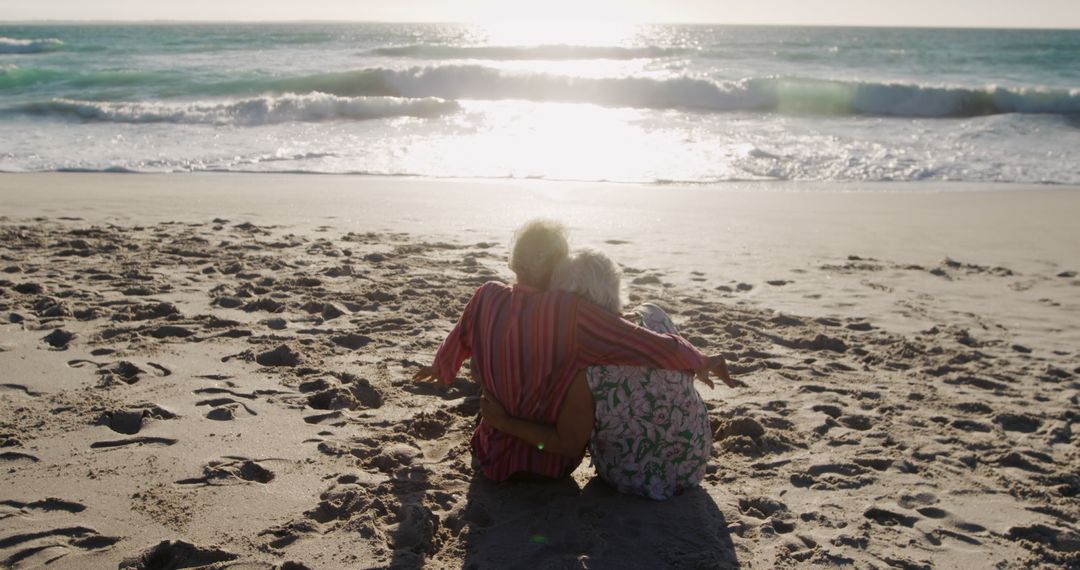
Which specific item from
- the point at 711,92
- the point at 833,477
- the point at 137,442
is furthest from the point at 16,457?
the point at 711,92

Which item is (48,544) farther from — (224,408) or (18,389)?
(18,389)

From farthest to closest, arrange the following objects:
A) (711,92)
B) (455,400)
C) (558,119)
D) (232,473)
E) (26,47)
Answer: (26,47)
(711,92)
(558,119)
(455,400)
(232,473)

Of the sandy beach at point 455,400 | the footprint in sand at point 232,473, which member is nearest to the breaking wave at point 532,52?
the sandy beach at point 455,400

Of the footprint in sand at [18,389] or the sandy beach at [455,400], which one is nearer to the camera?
the sandy beach at [455,400]

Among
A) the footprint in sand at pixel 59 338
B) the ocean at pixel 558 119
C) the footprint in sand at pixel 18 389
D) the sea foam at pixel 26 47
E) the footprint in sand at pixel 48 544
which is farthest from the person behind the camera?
the sea foam at pixel 26 47

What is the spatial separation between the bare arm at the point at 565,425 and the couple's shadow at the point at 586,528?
186 millimetres

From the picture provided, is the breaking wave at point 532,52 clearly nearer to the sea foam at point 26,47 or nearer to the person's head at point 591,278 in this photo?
the sea foam at point 26,47

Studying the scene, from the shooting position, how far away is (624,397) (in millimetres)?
2803

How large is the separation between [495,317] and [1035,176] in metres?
10.1

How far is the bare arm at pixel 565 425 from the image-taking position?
274cm

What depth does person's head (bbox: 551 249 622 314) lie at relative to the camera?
2689 millimetres

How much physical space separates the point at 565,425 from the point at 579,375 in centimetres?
17

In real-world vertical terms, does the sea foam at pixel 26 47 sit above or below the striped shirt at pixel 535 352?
above

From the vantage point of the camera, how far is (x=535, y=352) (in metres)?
2.77
